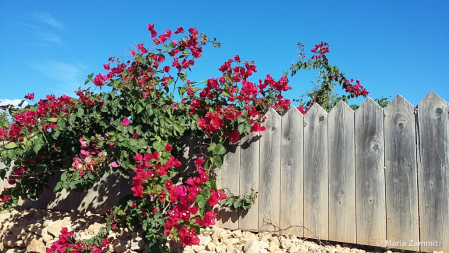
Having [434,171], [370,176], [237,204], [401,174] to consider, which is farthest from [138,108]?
[434,171]

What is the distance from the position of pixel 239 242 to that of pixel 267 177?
64 centimetres

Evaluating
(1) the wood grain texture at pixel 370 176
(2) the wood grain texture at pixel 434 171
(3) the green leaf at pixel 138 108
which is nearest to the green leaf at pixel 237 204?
(1) the wood grain texture at pixel 370 176

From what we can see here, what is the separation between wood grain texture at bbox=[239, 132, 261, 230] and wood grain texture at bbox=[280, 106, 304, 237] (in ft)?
0.89

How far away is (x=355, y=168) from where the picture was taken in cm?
288

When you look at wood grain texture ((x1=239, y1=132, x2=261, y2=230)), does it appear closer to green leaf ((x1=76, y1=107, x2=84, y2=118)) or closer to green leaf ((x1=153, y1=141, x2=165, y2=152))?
green leaf ((x1=153, y1=141, x2=165, y2=152))

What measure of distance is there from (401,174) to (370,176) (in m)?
0.22

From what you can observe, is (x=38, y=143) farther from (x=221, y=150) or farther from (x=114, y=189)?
(x=221, y=150)

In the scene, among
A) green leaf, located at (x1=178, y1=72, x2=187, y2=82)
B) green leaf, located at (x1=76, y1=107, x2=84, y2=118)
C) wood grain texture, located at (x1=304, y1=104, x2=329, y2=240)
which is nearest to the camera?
wood grain texture, located at (x1=304, y1=104, x2=329, y2=240)

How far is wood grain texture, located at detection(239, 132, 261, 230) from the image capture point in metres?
3.39

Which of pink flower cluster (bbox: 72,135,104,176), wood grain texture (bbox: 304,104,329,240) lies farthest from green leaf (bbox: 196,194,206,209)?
pink flower cluster (bbox: 72,135,104,176)

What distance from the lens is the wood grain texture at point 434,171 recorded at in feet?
8.42

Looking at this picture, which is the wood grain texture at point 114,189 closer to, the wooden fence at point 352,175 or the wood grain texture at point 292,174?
the wooden fence at point 352,175

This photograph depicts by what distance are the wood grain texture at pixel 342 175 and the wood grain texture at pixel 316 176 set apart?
50 mm

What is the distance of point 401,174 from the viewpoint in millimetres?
2695
